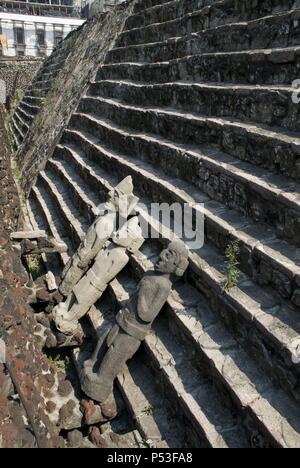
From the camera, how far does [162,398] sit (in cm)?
381

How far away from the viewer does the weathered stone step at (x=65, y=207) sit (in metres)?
6.57

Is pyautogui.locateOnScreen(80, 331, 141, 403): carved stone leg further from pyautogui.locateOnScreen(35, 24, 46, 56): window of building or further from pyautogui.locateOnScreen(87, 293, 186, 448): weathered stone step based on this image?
pyautogui.locateOnScreen(35, 24, 46, 56): window of building

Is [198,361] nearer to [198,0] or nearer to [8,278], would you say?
[8,278]

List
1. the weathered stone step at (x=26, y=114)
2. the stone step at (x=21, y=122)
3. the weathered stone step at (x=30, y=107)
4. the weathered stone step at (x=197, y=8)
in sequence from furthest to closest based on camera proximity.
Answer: the stone step at (x=21, y=122) < the weathered stone step at (x=26, y=114) < the weathered stone step at (x=30, y=107) < the weathered stone step at (x=197, y=8)

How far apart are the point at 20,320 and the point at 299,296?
297 centimetres

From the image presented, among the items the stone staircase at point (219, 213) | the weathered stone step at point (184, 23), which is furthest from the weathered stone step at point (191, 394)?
the weathered stone step at point (184, 23)

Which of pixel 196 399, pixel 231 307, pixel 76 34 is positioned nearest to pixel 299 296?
pixel 231 307

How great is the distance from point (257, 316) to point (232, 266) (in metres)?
0.58

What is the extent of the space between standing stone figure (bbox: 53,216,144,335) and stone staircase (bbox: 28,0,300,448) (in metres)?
0.16

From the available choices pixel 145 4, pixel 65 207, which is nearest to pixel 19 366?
pixel 65 207

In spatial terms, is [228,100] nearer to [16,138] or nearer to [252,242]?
[252,242]

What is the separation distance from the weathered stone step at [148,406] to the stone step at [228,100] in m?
3.00

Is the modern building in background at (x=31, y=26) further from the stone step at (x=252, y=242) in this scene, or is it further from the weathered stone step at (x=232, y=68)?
the stone step at (x=252, y=242)

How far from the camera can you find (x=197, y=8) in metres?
7.21
